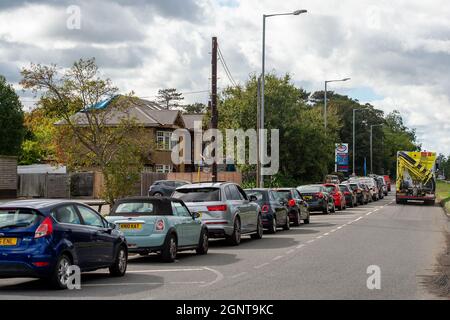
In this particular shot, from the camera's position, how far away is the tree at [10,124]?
233 ft

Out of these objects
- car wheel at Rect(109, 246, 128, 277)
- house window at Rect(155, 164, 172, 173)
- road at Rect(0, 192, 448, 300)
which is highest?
house window at Rect(155, 164, 172, 173)

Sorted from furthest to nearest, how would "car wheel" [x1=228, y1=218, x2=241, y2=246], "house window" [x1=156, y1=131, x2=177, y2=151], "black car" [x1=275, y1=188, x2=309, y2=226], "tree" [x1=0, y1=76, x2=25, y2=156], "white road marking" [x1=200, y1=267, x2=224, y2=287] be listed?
1. "tree" [x1=0, y1=76, x2=25, y2=156]
2. "house window" [x1=156, y1=131, x2=177, y2=151]
3. "black car" [x1=275, y1=188, x2=309, y2=226]
4. "car wheel" [x1=228, y1=218, x2=241, y2=246]
5. "white road marking" [x1=200, y1=267, x2=224, y2=287]

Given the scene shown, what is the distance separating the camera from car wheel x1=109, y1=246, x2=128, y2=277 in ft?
44.2

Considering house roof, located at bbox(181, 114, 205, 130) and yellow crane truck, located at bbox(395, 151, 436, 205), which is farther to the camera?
house roof, located at bbox(181, 114, 205, 130)

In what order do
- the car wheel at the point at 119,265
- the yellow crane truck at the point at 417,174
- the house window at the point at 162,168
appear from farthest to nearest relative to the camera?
the house window at the point at 162,168
the yellow crane truck at the point at 417,174
the car wheel at the point at 119,265

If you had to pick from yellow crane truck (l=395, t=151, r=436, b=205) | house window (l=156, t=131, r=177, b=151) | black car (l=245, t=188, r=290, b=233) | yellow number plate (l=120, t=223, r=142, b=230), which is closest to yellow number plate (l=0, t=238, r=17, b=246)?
yellow number plate (l=120, t=223, r=142, b=230)

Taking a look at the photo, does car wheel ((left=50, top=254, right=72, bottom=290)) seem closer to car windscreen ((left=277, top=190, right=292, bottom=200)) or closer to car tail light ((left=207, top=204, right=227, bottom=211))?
car tail light ((left=207, top=204, right=227, bottom=211))

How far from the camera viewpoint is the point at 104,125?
92.8 ft

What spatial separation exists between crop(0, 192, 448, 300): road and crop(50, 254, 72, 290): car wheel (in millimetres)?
178

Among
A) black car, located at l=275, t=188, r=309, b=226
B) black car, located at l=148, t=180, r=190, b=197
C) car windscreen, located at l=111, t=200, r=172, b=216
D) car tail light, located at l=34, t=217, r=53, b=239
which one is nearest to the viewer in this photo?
car tail light, located at l=34, t=217, r=53, b=239

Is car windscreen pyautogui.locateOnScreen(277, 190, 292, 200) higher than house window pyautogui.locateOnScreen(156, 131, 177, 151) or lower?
lower

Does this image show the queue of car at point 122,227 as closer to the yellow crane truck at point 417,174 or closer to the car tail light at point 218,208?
the car tail light at point 218,208

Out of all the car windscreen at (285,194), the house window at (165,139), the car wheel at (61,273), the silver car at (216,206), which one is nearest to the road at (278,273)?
the car wheel at (61,273)

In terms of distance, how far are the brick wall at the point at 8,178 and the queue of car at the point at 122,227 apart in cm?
3035
